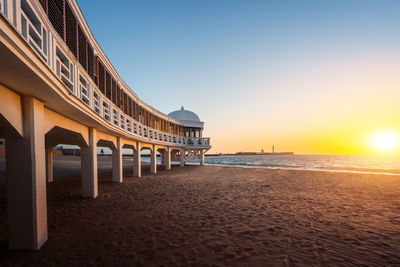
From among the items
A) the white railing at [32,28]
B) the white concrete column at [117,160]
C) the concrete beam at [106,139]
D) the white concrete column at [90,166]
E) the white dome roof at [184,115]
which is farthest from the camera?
the white dome roof at [184,115]

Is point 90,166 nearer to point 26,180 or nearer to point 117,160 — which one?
point 117,160

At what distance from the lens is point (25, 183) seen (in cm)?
397

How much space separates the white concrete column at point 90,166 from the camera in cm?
826

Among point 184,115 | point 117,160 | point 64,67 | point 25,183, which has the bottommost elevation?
point 117,160

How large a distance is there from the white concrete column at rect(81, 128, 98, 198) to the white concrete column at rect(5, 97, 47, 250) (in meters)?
4.26

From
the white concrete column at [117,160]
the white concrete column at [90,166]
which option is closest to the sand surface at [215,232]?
the white concrete column at [90,166]

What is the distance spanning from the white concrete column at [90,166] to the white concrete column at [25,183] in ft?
14.0

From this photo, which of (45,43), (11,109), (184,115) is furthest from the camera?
(184,115)

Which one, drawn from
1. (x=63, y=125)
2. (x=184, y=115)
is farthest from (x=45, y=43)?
(x=184, y=115)

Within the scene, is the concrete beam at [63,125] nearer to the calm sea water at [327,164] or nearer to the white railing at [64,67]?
the white railing at [64,67]

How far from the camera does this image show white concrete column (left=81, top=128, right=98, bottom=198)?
27.1ft

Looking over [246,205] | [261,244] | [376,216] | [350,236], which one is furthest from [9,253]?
[376,216]

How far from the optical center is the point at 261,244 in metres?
4.53

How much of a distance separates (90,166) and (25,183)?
4516 millimetres
